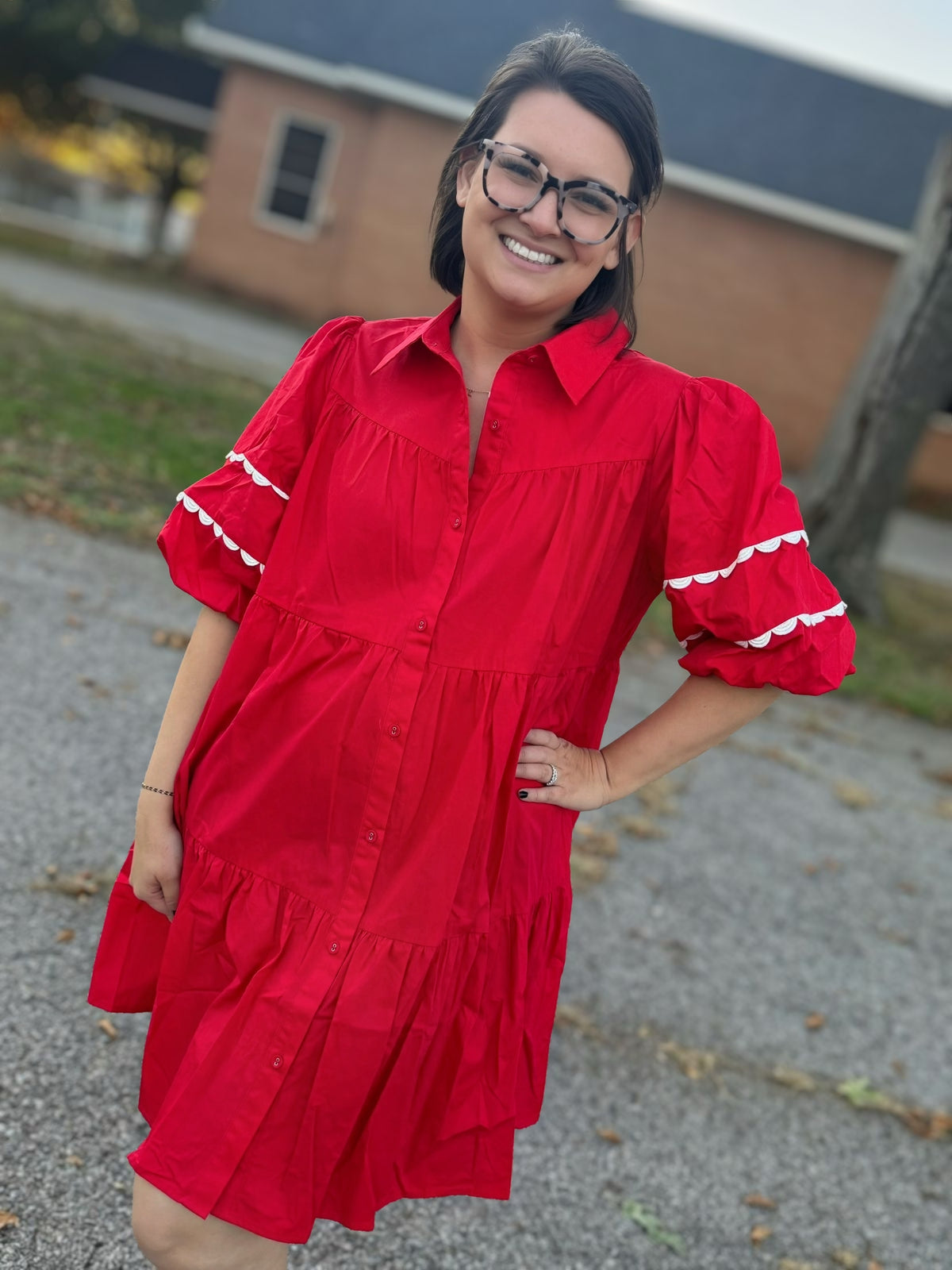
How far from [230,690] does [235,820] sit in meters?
0.20

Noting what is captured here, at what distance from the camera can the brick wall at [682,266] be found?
17328mm

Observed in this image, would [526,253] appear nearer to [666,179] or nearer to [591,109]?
[591,109]

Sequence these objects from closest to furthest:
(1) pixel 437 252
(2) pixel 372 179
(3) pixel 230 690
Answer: (3) pixel 230 690
(1) pixel 437 252
(2) pixel 372 179

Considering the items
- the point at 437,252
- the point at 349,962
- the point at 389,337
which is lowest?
the point at 349,962

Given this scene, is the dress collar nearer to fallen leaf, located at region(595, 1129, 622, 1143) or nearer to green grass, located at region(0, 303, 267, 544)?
fallen leaf, located at region(595, 1129, 622, 1143)

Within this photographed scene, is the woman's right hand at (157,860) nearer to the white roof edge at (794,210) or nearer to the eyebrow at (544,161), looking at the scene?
the eyebrow at (544,161)

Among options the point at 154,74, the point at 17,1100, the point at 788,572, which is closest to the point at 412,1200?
the point at 17,1100

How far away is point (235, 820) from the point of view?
5.90 ft

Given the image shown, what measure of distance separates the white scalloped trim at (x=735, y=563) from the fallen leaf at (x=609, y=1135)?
1.93 metres

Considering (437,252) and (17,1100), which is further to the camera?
(17,1100)

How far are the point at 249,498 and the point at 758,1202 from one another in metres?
2.28

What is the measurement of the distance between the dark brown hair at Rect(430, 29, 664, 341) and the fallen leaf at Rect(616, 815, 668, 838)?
3277 mm

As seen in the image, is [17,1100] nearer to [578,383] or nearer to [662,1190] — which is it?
[662,1190]

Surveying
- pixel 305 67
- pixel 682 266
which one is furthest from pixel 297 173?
pixel 682 266
